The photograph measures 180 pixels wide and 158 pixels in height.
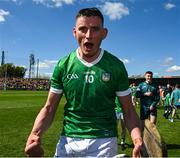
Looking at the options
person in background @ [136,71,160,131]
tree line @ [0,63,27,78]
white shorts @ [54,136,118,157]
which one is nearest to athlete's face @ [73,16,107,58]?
white shorts @ [54,136,118,157]

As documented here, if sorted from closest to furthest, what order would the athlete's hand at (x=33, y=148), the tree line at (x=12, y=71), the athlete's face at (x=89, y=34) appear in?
1. the athlete's hand at (x=33, y=148)
2. the athlete's face at (x=89, y=34)
3. the tree line at (x=12, y=71)

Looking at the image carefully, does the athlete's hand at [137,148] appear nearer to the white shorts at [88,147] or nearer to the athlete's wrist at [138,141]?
the athlete's wrist at [138,141]

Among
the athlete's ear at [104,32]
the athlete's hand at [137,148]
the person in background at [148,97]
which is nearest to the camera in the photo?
the athlete's hand at [137,148]

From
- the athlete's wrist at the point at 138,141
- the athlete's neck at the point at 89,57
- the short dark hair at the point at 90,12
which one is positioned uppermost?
the short dark hair at the point at 90,12

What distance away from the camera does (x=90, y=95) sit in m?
3.67

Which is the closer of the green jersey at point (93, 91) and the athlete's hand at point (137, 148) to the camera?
the athlete's hand at point (137, 148)

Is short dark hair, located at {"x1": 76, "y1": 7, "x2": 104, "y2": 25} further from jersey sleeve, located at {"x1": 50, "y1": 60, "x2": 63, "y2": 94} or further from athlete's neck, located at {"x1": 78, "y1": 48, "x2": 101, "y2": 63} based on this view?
jersey sleeve, located at {"x1": 50, "y1": 60, "x2": 63, "y2": 94}

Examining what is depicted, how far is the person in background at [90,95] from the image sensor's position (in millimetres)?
3621

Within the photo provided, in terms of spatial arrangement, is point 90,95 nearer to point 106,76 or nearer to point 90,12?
point 106,76

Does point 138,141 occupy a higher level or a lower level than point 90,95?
lower

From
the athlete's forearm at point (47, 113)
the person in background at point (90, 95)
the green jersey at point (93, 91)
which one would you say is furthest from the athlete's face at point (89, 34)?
the athlete's forearm at point (47, 113)

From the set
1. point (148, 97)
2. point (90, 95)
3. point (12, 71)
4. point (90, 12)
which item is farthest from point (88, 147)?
point (12, 71)

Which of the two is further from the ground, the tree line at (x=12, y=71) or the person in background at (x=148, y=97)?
the tree line at (x=12, y=71)

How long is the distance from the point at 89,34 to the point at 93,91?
49 cm
